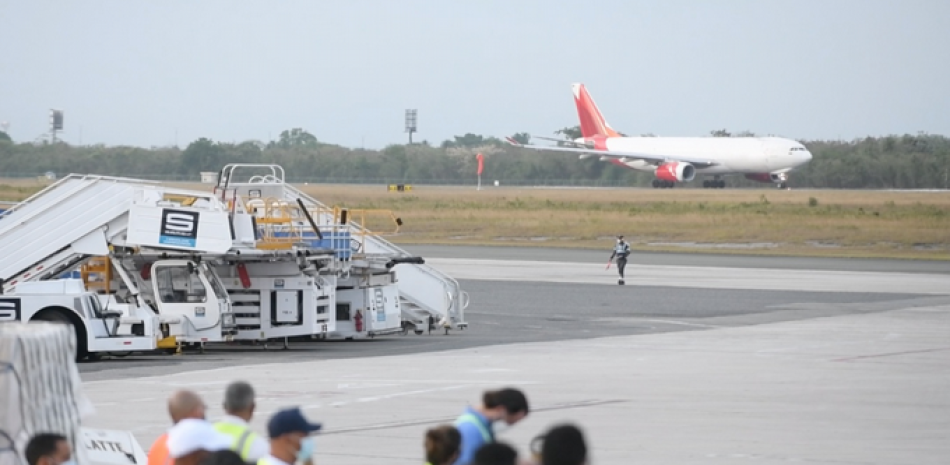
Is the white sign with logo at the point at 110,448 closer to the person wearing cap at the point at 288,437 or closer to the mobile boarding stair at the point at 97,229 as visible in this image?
the person wearing cap at the point at 288,437

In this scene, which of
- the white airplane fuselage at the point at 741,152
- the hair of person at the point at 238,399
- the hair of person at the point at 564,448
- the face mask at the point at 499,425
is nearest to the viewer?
the hair of person at the point at 564,448

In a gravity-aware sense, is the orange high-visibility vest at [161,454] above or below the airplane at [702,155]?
below

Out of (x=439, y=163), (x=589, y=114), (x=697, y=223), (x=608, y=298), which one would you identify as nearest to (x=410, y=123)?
(x=439, y=163)

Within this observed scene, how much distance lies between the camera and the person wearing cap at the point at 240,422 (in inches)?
295

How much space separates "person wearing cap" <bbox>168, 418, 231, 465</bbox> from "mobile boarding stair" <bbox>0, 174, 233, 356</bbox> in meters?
14.4

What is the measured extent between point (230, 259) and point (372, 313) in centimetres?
334

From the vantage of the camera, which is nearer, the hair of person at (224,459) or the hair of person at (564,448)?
the hair of person at (564,448)

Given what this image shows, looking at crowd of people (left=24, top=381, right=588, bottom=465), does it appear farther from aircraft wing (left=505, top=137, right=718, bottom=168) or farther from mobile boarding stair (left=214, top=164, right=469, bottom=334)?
aircraft wing (left=505, top=137, right=718, bottom=168)

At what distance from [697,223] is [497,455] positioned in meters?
68.5

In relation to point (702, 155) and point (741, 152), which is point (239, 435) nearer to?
point (741, 152)

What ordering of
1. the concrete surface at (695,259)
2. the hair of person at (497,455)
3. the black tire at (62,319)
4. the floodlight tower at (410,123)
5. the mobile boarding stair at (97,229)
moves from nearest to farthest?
the hair of person at (497,455) < the black tire at (62,319) < the mobile boarding stair at (97,229) < the concrete surface at (695,259) < the floodlight tower at (410,123)

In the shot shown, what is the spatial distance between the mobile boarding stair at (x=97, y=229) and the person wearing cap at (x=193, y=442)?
14350mm

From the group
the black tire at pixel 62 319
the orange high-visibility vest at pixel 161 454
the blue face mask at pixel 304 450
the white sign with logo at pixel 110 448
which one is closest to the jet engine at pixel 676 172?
the black tire at pixel 62 319

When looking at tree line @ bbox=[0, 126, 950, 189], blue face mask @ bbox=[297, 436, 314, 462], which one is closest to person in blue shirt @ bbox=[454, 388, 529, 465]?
blue face mask @ bbox=[297, 436, 314, 462]
